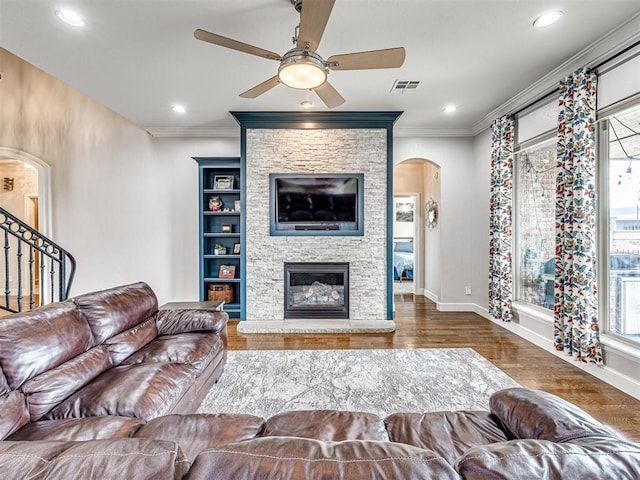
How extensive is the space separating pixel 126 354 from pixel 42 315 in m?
0.61

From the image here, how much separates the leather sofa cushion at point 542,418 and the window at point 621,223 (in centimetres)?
228

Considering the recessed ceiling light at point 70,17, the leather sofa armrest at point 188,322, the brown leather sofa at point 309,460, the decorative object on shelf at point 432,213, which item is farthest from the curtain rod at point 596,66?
the recessed ceiling light at point 70,17

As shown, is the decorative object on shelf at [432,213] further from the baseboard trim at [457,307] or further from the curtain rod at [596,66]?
the curtain rod at [596,66]

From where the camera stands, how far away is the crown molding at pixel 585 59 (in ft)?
8.41

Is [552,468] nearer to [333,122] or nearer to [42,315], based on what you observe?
[42,315]

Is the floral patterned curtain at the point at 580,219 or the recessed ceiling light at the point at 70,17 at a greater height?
the recessed ceiling light at the point at 70,17

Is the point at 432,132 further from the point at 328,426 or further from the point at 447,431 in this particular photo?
the point at 328,426

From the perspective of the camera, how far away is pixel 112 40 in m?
2.77

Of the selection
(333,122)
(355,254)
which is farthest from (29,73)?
(355,254)

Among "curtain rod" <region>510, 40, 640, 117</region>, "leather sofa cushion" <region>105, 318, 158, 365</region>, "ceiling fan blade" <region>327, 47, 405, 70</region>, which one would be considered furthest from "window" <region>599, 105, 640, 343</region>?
"leather sofa cushion" <region>105, 318, 158, 365</region>

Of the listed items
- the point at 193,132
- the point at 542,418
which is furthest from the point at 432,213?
the point at 542,418

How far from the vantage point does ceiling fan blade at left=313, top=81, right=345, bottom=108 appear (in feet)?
9.09

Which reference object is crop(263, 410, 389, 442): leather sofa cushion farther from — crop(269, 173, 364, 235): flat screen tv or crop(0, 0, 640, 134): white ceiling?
crop(269, 173, 364, 235): flat screen tv

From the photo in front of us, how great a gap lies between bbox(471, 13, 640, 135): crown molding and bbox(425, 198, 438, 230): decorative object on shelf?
1.95 metres
